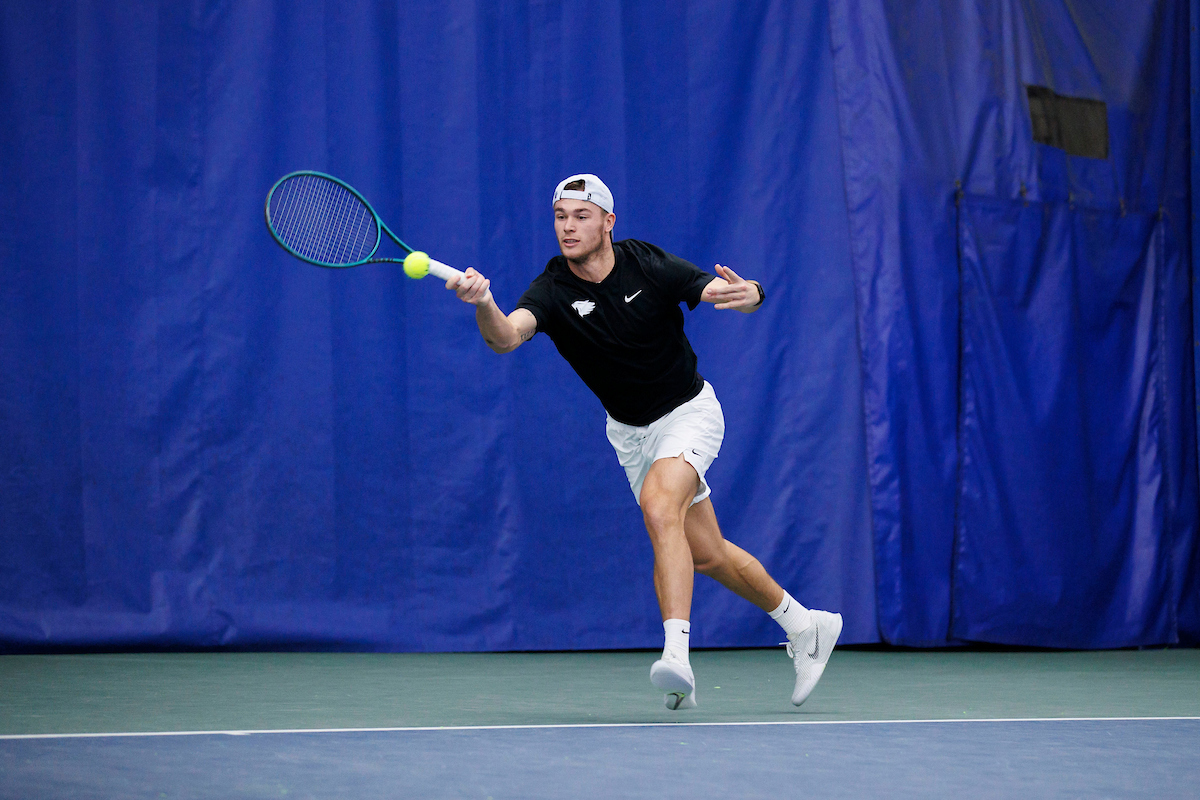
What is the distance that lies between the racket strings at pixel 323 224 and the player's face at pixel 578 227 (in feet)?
2.35

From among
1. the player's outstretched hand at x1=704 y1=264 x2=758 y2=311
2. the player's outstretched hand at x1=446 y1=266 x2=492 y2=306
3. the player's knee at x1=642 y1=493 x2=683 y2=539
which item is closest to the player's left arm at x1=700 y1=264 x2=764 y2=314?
the player's outstretched hand at x1=704 y1=264 x2=758 y2=311

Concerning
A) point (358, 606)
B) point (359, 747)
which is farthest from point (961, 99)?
point (359, 747)

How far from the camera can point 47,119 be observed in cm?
611

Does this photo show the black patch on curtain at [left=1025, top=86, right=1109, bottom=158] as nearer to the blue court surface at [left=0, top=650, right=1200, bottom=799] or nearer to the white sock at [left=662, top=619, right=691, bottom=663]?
the blue court surface at [left=0, top=650, right=1200, bottom=799]

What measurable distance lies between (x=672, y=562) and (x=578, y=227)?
3.54ft

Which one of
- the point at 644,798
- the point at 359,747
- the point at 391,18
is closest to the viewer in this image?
the point at 644,798

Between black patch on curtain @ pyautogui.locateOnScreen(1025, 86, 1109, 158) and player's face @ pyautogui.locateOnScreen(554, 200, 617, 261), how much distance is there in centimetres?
379

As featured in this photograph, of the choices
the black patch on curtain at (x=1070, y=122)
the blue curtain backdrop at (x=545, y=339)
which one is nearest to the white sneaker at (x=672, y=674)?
the blue curtain backdrop at (x=545, y=339)

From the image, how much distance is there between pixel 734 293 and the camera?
404 centimetres

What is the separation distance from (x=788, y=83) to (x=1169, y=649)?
11.7 feet

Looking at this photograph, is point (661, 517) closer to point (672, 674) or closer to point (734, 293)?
point (672, 674)

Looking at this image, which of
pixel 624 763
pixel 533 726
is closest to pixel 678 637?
pixel 533 726

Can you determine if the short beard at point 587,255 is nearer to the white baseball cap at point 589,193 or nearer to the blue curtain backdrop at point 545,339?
the white baseball cap at point 589,193

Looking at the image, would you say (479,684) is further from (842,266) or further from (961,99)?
(961,99)
